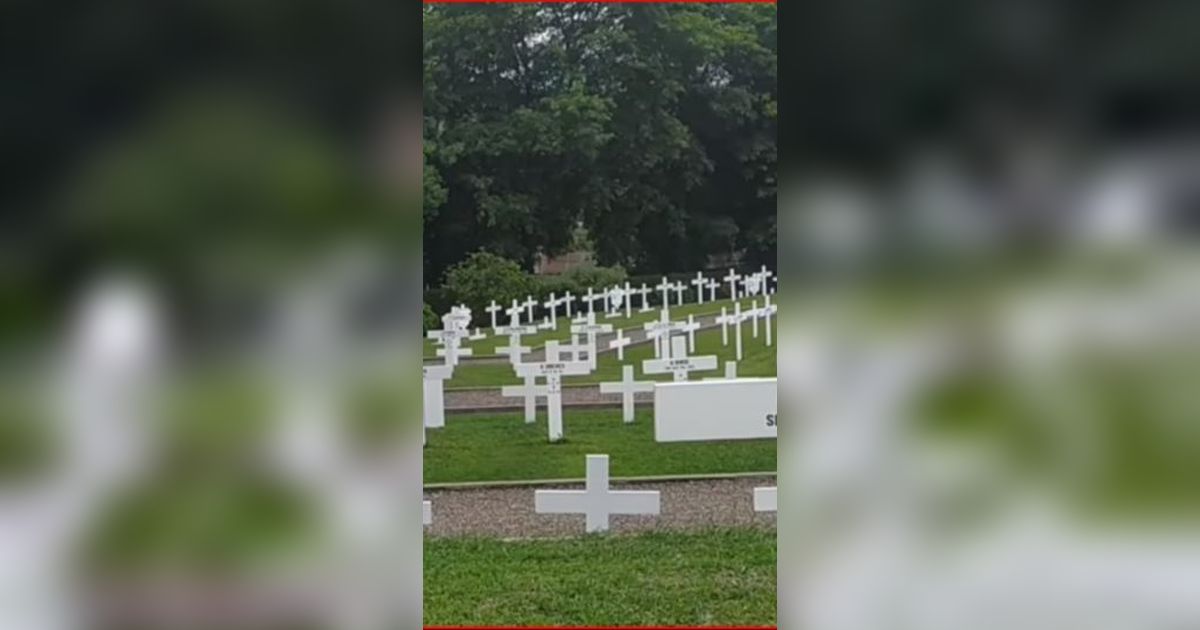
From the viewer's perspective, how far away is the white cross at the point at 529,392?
3.38 meters

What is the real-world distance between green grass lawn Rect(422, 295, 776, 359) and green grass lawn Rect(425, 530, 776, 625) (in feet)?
2.48

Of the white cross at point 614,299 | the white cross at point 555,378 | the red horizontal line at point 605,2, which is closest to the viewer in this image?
the red horizontal line at point 605,2

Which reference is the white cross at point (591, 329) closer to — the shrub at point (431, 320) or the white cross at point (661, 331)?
the white cross at point (661, 331)

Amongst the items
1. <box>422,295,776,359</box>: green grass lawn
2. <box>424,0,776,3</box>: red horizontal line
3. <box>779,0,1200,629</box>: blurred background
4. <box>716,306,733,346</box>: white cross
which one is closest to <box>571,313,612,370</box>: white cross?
<box>422,295,776,359</box>: green grass lawn

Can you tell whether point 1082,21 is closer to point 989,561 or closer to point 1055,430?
point 1055,430

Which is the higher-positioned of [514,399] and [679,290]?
[679,290]

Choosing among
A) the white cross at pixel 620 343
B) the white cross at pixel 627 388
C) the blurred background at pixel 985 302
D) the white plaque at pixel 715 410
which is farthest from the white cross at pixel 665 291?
the blurred background at pixel 985 302

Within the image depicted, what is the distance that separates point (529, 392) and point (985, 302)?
2327 mm

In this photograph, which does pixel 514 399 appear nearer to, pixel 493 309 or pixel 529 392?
pixel 529 392

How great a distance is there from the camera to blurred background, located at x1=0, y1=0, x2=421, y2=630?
1182mm

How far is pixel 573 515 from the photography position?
349 cm

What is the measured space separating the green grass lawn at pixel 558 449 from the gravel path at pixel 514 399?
0.03m

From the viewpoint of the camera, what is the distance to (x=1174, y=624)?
1242mm

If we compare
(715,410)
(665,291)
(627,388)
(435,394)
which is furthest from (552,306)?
(715,410)
